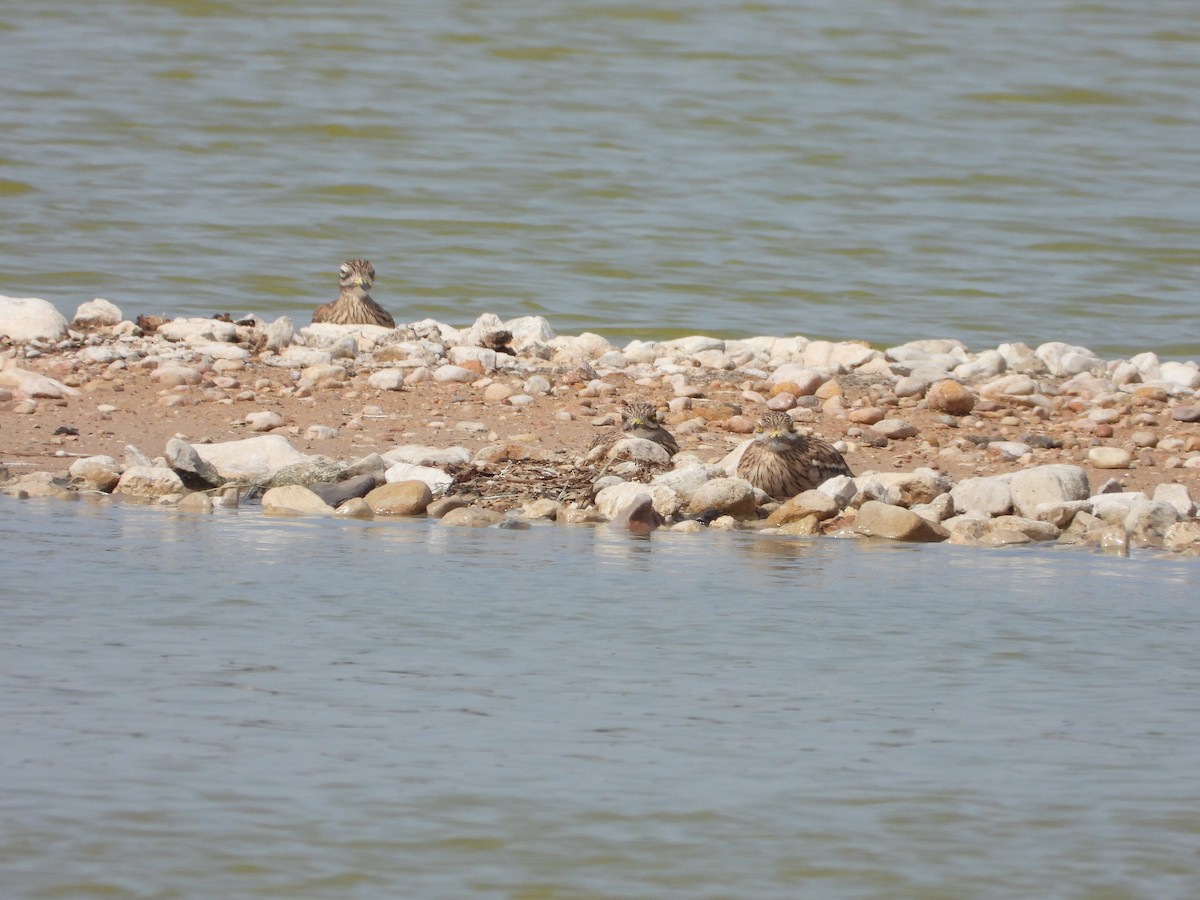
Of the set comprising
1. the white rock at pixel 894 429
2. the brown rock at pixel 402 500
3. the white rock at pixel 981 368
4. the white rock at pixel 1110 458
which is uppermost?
the white rock at pixel 981 368

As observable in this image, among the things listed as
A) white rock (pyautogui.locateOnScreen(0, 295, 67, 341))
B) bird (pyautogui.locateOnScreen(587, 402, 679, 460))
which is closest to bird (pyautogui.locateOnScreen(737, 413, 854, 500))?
bird (pyautogui.locateOnScreen(587, 402, 679, 460))

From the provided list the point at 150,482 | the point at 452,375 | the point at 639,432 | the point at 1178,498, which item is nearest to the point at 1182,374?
the point at 1178,498

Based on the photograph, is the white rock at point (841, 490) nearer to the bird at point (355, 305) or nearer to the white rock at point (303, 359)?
the white rock at point (303, 359)

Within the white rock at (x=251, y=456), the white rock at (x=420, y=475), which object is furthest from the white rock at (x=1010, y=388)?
the white rock at (x=251, y=456)

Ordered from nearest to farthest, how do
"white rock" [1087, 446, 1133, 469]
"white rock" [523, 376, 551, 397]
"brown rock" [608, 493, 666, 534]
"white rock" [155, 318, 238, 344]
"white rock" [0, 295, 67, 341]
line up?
1. "brown rock" [608, 493, 666, 534]
2. "white rock" [1087, 446, 1133, 469]
3. "white rock" [523, 376, 551, 397]
4. "white rock" [0, 295, 67, 341]
5. "white rock" [155, 318, 238, 344]

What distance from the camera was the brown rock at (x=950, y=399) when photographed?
9.58m

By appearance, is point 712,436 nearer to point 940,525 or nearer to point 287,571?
point 940,525

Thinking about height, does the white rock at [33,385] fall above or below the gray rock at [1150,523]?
above

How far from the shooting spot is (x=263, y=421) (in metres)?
9.05

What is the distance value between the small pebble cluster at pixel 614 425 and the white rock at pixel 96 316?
1 centimetres

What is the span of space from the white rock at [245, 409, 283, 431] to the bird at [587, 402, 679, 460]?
1.60m

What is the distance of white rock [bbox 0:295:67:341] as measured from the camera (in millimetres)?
10531

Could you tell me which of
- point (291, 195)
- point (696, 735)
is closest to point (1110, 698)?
point (696, 735)

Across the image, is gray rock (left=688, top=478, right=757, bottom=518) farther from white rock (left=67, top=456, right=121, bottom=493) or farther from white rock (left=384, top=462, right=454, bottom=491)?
white rock (left=67, top=456, right=121, bottom=493)
